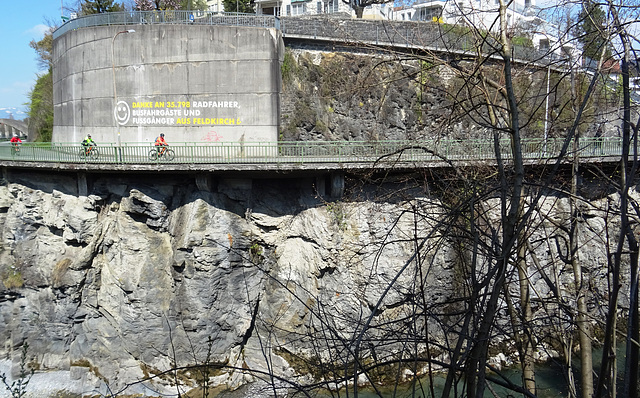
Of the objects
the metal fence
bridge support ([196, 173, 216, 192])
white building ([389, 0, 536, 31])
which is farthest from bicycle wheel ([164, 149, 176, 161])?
white building ([389, 0, 536, 31])

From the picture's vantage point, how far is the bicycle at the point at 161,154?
15820mm

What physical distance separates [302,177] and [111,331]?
8649 millimetres

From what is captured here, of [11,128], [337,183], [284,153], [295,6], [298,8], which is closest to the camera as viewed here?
[337,183]

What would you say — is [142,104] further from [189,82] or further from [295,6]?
[295,6]

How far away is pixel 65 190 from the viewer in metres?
17.2

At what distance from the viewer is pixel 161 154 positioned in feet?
52.3

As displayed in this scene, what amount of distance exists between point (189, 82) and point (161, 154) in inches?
138

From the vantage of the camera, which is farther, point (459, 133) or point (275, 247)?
point (459, 133)

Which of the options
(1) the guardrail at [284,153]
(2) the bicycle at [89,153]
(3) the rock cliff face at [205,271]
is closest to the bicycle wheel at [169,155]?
(1) the guardrail at [284,153]

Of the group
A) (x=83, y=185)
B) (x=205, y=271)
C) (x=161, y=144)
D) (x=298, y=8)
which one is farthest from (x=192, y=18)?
(x=298, y=8)

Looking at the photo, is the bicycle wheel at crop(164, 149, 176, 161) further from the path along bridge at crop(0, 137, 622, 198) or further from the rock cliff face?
the rock cliff face

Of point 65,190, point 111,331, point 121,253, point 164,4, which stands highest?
point 164,4

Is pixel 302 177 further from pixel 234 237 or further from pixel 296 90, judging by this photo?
pixel 296 90

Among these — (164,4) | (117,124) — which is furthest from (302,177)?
(164,4)
